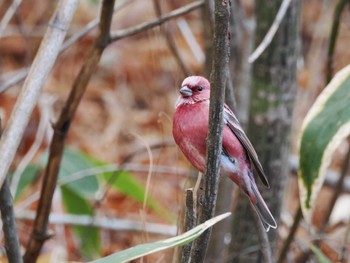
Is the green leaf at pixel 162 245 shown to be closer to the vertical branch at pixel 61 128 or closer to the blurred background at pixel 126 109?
the vertical branch at pixel 61 128

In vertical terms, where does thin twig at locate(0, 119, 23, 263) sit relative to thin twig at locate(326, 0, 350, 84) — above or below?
below

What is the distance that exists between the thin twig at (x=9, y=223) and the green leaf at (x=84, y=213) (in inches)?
37.6

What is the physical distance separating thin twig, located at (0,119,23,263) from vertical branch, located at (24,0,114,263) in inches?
9.7

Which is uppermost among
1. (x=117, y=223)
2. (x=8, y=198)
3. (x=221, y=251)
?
(x=8, y=198)

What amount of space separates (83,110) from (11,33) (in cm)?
58

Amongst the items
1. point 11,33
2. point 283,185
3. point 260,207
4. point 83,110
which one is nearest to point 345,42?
point 83,110

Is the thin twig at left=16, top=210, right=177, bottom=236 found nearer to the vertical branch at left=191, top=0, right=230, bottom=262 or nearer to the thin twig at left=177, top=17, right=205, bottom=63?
the thin twig at left=177, top=17, right=205, bottom=63

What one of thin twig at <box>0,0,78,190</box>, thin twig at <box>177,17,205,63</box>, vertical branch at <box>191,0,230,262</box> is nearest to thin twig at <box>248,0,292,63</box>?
thin twig at <box>0,0,78,190</box>

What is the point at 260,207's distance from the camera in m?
1.45

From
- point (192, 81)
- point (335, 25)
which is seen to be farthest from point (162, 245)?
point (335, 25)

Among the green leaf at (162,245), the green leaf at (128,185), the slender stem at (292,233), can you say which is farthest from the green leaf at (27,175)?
→ the green leaf at (162,245)

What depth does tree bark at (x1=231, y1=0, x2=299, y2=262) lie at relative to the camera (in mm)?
1971

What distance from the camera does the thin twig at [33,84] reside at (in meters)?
1.23

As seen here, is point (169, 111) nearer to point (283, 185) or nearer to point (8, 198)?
point (283, 185)
